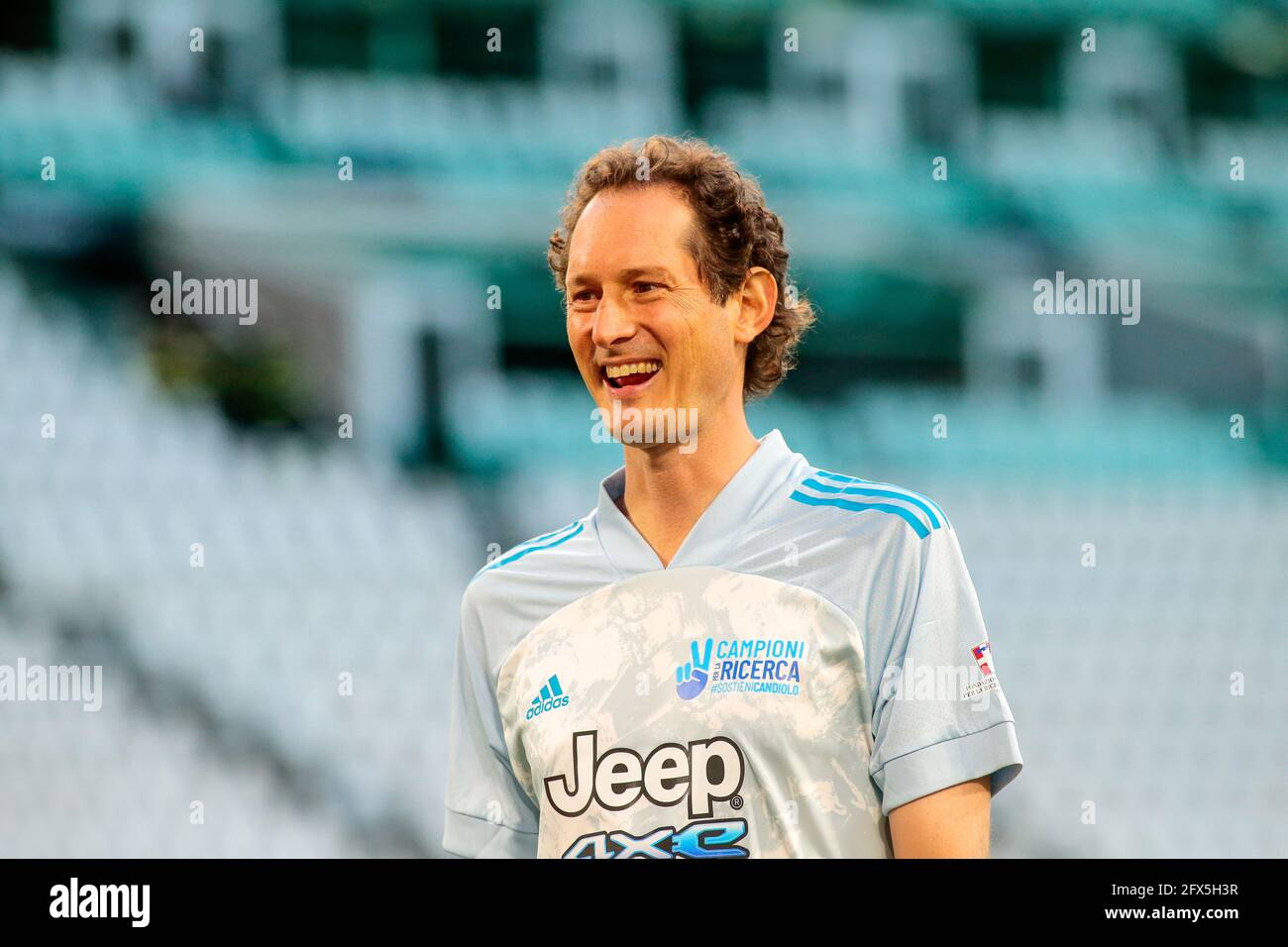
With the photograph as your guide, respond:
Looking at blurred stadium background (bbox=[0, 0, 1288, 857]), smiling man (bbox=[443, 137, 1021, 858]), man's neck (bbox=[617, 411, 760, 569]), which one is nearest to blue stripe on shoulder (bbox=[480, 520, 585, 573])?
smiling man (bbox=[443, 137, 1021, 858])

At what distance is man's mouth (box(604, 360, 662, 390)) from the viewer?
196 cm

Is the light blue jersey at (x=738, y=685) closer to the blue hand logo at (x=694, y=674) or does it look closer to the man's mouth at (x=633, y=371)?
the blue hand logo at (x=694, y=674)

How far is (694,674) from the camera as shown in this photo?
1.92m

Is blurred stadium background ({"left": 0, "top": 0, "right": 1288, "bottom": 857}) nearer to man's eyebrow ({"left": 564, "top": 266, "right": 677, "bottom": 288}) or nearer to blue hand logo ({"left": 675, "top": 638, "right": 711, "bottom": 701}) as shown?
man's eyebrow ({"left": 564, "top": 266, "right": 677, "bottom": 288})

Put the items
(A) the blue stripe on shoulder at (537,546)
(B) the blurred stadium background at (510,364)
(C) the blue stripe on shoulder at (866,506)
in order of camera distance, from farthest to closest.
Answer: (B) the blurred stadium background at (510,364)
(A) the blue stripe on shoulder at (537,546)
(C) the blue stripe on shoulder at (866,506)

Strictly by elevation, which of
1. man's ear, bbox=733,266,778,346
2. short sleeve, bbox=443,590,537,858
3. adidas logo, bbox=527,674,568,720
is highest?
man's ear, bbox=733,266,778,346

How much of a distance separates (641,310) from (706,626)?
1.44 ft

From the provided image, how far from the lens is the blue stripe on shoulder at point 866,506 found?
6.22 feet

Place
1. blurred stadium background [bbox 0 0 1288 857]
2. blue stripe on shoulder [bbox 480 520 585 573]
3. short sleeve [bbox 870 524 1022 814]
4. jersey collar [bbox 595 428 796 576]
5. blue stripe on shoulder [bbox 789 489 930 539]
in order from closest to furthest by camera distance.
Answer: short sleeve [bbox 870 524 1022 814] → blue stripe on shoulder [bbox 789 489 930 539] → jersey collar [bbox 595 428 796 576] → blue stripe on shoulder [bbox 480 520 585 573] → blurred stadium background [bbox 0 0 1288 857]

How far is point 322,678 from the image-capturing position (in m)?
4.82

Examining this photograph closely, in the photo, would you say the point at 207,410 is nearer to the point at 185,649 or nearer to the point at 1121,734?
the point at 185,649

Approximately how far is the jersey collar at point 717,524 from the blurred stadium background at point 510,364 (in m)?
2.50

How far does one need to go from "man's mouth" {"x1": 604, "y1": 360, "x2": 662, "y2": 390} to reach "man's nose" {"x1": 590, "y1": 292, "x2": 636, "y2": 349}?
0.11ft

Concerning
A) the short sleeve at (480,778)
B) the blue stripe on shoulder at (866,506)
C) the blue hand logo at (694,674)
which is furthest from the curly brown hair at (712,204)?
the short sleeve at (480,778)
